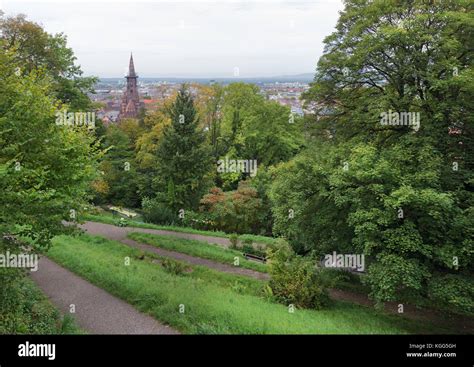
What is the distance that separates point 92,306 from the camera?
38.1ft

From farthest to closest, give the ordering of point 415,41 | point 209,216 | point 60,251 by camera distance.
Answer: point 209,216 < point 60,251 < point 415,41

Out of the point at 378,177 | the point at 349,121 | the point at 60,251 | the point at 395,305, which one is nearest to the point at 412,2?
the point at 349,121

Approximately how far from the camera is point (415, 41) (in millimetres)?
12820

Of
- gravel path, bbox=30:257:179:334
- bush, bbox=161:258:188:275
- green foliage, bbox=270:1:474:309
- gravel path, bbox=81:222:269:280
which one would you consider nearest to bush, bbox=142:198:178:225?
gravel path, bbox=81:222:269:280

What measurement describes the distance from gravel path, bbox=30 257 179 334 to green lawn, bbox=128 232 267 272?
17.5ft

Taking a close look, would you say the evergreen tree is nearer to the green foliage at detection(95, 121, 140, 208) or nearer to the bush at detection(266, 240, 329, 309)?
the green foliage at detection(95, 121, 140, 208)

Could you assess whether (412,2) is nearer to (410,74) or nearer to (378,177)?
(410,74)

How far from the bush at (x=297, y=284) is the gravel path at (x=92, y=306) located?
461 cm

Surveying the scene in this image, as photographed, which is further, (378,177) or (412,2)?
(412,2)

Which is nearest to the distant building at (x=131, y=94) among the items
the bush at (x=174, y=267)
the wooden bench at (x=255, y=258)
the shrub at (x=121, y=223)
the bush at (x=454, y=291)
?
the shrub at (x=121, y=223)

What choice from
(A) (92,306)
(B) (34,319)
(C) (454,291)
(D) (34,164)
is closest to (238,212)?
(A) (92,306)

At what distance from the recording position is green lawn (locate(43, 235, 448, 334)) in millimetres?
10078
